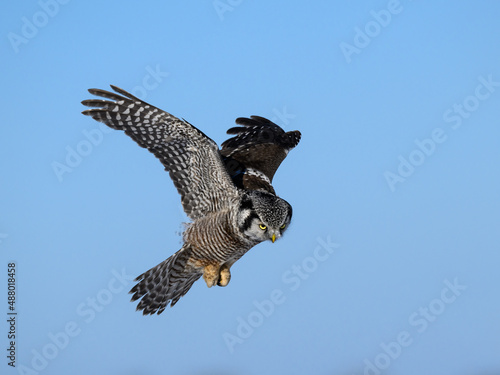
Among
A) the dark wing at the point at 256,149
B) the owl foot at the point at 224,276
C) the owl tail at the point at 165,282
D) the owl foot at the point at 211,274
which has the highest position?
the dark wing at the point at 256,149

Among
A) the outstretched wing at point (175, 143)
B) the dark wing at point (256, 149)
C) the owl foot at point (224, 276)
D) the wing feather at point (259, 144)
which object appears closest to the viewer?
the outstretched wing at point (175, 143)

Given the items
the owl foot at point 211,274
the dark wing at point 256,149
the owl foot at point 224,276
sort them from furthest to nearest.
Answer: the dark wing at point 256,149 < the owl foot at point 224,276 < the owl foot at point 211,274

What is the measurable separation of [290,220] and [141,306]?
3129mm

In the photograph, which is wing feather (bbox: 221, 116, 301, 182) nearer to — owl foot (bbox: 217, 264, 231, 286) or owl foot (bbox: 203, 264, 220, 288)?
owl foot (bbox: 217, 264, 231, 286)

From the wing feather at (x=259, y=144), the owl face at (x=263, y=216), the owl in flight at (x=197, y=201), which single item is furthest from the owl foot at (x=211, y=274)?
the wing feather at (x=259, y=144)

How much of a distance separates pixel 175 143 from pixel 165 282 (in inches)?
91.5

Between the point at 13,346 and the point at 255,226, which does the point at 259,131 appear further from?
the point at 13,346

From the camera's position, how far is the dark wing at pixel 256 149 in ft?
44.0

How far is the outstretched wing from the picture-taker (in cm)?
1204

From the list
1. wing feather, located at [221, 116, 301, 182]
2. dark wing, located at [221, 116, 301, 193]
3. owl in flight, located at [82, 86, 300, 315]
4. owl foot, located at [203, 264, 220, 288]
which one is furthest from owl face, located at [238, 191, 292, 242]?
wing feather, located at [221, 116, 301, 182]

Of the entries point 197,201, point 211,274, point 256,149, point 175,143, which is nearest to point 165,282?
point 211,274

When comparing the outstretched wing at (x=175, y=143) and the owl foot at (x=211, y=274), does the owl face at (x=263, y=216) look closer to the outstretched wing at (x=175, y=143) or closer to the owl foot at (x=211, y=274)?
the outstretched wing at (x=175, y=143)

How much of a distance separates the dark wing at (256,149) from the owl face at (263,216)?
1224 millimetres

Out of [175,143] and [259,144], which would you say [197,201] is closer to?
[175,143]
